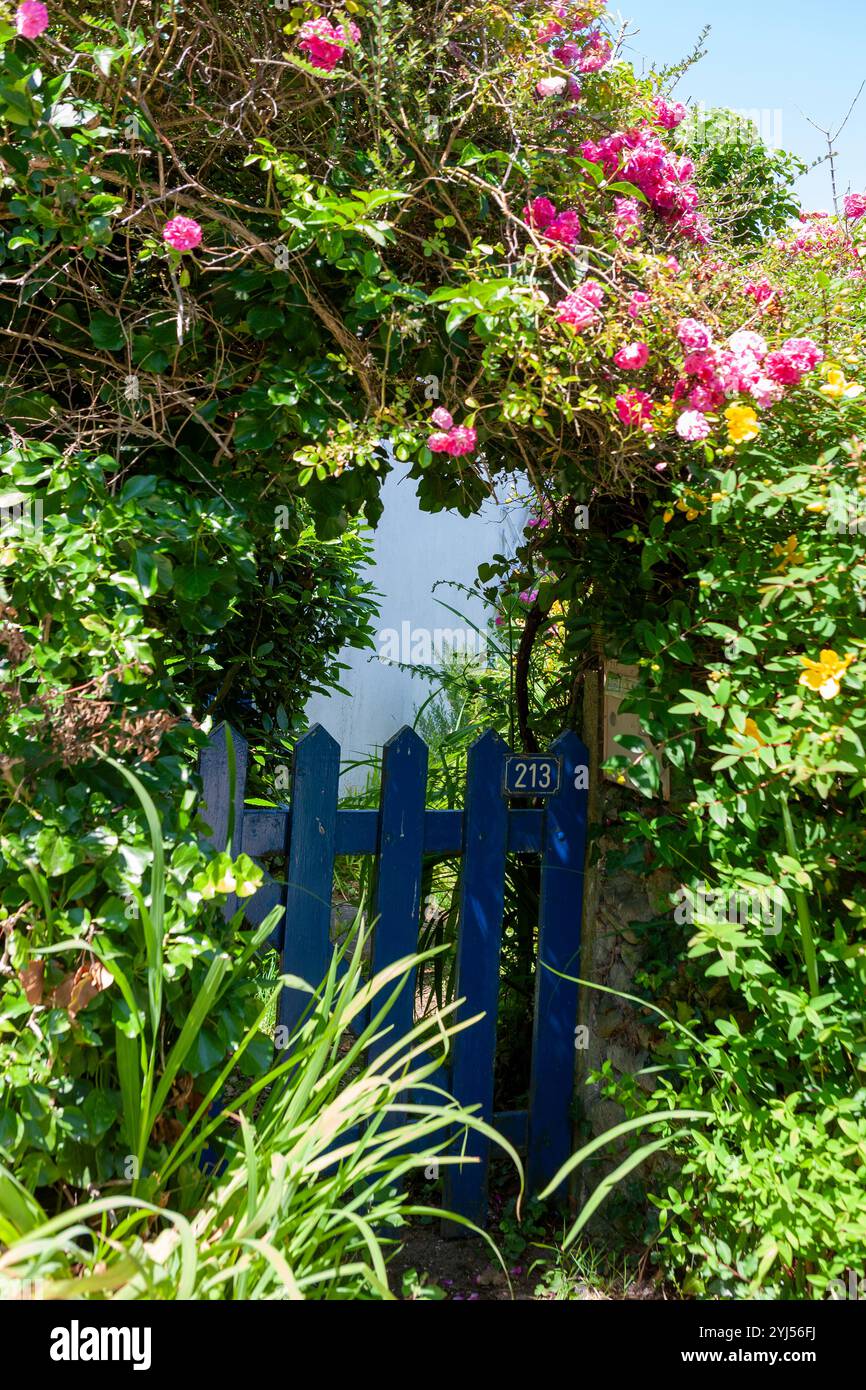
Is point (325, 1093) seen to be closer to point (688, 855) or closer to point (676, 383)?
point (688, 855)

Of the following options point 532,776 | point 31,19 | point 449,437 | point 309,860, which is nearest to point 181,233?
point 31,19

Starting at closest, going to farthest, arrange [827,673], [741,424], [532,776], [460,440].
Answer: [827,673] < [741,424] < [460,440] < [532,776]

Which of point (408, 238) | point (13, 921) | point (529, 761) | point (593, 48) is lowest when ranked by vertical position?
point (13, 921)

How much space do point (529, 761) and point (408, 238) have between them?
117 centimetres

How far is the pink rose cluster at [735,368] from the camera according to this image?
184 cm

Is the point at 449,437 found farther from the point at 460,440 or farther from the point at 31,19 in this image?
the point at 31,19

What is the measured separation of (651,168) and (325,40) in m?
0.73

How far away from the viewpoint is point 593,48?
7.12 ft

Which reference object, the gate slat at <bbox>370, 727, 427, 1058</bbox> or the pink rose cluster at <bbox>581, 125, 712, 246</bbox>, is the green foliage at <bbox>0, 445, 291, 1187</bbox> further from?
the pink rose cluster at <bbox>581, 125, 712, 246</bbox>

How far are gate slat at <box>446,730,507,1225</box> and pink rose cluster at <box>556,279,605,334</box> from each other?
0.96 m

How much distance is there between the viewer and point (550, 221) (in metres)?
1.98

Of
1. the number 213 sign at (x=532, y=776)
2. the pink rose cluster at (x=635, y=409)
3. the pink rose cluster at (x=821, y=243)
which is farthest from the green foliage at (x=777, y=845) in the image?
the pink rose cluster at (x=821, y=243)

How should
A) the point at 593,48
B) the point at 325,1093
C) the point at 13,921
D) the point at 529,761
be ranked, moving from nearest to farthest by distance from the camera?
1. the point at 13,921
2. the point at 325,1093
3. the point at 593,48
4. the point at 529,761

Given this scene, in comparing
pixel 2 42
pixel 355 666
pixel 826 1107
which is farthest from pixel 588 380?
pixel 355 666
